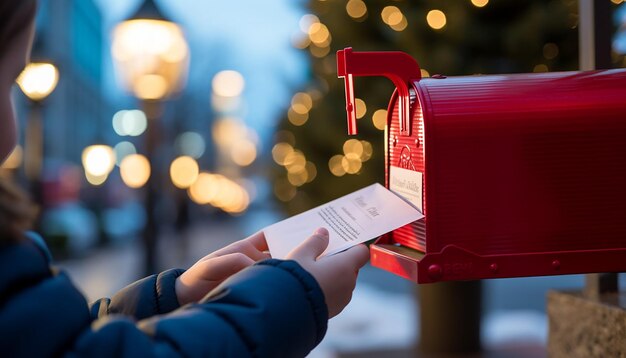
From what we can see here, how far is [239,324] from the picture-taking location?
4.43 ft

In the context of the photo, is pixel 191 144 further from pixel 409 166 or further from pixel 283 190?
pixel 409 166

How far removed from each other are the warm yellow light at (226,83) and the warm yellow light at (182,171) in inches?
329

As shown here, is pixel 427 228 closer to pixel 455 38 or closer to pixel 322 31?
pixel 455 38

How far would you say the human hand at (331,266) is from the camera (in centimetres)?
147

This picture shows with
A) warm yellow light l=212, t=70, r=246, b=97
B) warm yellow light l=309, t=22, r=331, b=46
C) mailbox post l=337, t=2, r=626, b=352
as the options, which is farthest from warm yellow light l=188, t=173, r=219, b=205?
mailbox post l=337, t=2, r=626, b=352

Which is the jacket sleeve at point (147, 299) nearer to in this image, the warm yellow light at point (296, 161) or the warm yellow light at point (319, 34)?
the warm yellow light at point (319, 34)

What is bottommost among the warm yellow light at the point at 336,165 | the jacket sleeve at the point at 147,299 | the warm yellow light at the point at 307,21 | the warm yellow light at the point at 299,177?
the warm yellow light at the point at 299,177

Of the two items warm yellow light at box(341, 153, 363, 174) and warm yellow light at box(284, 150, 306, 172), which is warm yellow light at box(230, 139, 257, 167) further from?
warm yellow light at box(341, 153, 363, 174)

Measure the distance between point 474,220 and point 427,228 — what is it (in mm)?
101

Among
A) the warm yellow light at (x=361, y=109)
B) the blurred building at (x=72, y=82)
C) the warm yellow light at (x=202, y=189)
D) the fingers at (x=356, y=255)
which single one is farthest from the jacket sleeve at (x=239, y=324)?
the blurred building at (x=72, y=82)

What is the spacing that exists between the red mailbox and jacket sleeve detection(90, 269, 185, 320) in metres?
0.51

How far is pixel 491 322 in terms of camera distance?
8.48m

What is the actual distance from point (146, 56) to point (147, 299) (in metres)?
7.59

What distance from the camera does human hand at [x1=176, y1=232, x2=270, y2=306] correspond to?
1671 millimetres
